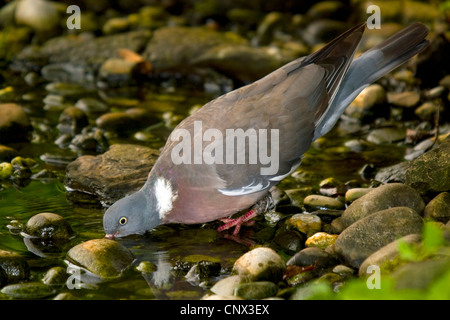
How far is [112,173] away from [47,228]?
988 millimetres

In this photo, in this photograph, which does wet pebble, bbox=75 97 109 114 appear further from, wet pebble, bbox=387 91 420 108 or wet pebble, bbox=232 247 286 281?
wet pebble, bbox=232 247 286 281

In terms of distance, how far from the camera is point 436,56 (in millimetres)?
8398

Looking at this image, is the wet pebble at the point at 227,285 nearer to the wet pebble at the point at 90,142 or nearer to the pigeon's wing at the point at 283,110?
the pigeon's wing at the point at 283,110

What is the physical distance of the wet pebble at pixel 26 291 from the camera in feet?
13.9

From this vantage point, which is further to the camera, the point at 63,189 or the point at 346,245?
the point at 63,189

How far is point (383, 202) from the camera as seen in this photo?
508 centimetres

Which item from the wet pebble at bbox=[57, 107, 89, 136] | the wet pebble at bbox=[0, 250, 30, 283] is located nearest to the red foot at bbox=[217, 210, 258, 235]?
the wet pebble at bbox=[0, 250, 30, 283]

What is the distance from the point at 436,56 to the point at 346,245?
4.65 m

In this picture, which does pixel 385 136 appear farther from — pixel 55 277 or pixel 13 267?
pixel 13 267

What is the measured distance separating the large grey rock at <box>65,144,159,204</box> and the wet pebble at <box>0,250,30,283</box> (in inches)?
56.6

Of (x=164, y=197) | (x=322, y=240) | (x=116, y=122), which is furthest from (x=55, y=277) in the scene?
(x=116, y=122)
